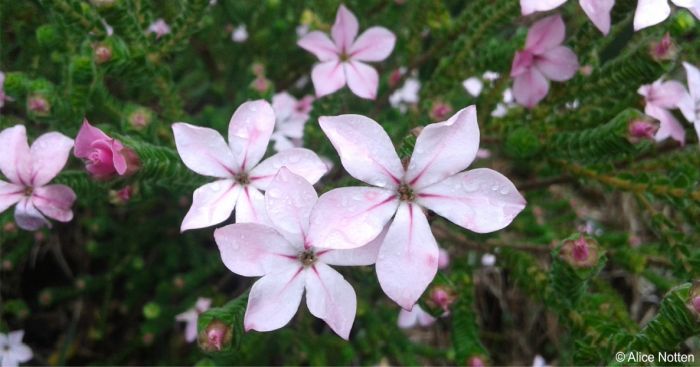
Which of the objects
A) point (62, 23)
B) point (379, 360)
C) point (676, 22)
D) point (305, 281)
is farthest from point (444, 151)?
point (379, 360)

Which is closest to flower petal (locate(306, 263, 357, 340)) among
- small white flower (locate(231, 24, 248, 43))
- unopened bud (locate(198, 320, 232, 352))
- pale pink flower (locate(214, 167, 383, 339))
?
pale pink flower (locate(214, 167, 383, 339))

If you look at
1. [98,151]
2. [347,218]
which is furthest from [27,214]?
[347,218]

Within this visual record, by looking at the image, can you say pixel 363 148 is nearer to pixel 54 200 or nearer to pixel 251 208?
pixel 251 208

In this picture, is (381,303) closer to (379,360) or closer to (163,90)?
(379,360)

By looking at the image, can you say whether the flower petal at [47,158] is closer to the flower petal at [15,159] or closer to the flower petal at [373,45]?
the flower petal at [15,159]

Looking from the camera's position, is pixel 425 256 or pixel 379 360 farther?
pixel 379 360

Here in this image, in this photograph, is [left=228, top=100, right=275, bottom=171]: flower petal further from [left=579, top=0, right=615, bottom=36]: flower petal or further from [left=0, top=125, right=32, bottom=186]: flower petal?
[left=579, top=0, right=615, bottom=36]: flower petal
